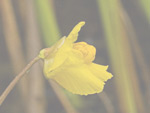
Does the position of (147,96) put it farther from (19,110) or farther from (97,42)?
(19,110)

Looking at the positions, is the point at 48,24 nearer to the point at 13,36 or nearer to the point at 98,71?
the point at 13,36

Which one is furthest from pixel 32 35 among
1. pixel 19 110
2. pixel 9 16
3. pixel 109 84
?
pixel 109 84

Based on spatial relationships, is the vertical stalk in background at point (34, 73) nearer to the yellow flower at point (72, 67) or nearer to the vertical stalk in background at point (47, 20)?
the vertical stalk in background at point (47, 20)

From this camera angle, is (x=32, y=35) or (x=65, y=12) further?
(x=65, y=12)

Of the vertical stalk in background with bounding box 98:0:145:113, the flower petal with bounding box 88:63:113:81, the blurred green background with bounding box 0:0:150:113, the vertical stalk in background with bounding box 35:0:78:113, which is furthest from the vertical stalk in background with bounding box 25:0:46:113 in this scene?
the flower petal with bounding box 88:63:113:81

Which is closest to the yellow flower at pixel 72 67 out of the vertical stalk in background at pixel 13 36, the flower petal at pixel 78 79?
the flower petal at pixel 78 79

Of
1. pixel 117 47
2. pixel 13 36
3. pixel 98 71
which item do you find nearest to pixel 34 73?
pixel 13 36
